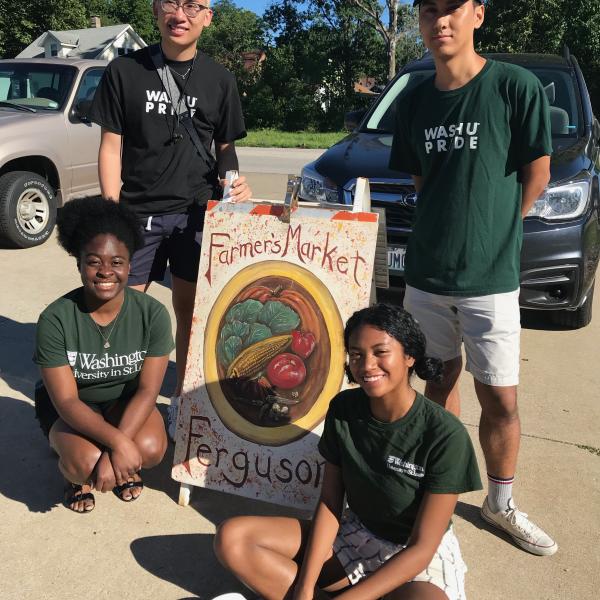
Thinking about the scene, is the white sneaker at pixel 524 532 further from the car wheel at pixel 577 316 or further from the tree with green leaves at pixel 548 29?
the tree with green leaves at pixel 548 29

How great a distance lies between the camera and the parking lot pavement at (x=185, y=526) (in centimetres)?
262

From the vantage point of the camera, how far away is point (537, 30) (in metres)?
29.2

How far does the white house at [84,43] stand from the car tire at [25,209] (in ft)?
75.2

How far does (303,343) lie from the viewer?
9.96 ft

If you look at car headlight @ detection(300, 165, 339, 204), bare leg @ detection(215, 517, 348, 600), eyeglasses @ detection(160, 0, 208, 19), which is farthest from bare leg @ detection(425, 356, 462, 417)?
car headlight @ detection(300, 165, 339, 204)

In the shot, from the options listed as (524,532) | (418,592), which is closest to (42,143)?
(524,532)

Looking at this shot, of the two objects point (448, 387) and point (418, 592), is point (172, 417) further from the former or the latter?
point (418, 592)

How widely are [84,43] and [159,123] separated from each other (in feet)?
99.2

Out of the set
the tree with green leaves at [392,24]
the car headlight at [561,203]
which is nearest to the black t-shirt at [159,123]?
the car headlight at [561,203]

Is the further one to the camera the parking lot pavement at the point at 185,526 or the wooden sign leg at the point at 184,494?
the wooden sign leg at the point at 184,494

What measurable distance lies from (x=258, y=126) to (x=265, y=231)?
34615mm

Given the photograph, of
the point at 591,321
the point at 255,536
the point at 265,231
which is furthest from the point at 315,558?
the point at 591,321

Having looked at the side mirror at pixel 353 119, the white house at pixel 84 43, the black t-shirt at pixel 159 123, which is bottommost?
the black t-shirt at pixel 159 123

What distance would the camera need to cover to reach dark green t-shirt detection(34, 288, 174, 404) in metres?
2.92
